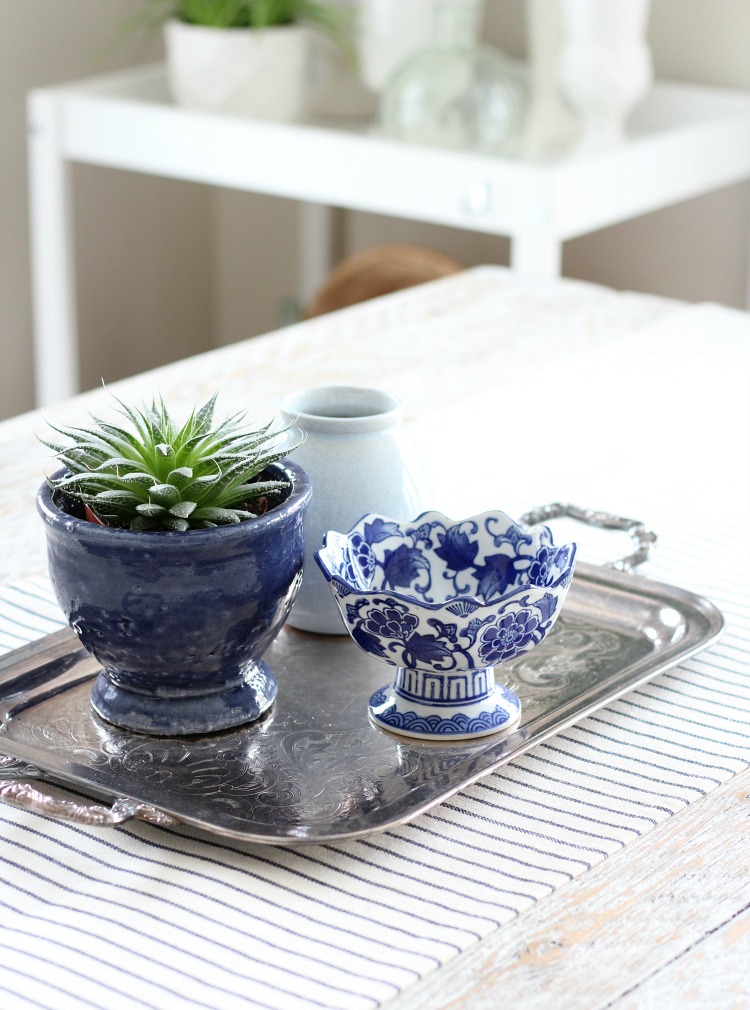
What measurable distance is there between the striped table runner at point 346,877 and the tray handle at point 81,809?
13mm

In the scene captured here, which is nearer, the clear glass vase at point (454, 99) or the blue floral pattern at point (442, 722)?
the blue floral pattern at point (442, 722)

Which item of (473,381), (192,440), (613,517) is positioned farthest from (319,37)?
(192,440)

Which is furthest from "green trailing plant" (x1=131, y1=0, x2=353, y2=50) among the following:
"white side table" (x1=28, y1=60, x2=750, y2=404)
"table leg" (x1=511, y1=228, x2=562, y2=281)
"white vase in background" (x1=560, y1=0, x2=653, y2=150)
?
"table leg" (x1=511, y1=228, x2=562, y2=281)

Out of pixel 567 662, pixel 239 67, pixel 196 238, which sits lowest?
pixel 196 238

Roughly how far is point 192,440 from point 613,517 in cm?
31

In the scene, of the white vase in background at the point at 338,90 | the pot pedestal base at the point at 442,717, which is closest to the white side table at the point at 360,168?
the white vase in background at the point at 338,90

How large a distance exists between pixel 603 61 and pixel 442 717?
1.49 meters

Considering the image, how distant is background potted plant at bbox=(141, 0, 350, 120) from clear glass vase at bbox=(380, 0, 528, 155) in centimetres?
20

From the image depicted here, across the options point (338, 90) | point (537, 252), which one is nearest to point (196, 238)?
point (338, 90)

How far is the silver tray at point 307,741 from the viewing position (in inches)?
20.7

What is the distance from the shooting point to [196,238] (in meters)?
2.72

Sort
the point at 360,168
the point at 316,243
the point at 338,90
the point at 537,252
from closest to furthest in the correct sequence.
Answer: the point at 537,252
the point at 360,168
the point at 338,90
the point at 316,243

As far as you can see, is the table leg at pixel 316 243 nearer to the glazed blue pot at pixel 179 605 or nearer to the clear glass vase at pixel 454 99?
the clear glass vase at pixel 454 99

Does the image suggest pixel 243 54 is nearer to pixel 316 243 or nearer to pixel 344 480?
pixel 316 243
